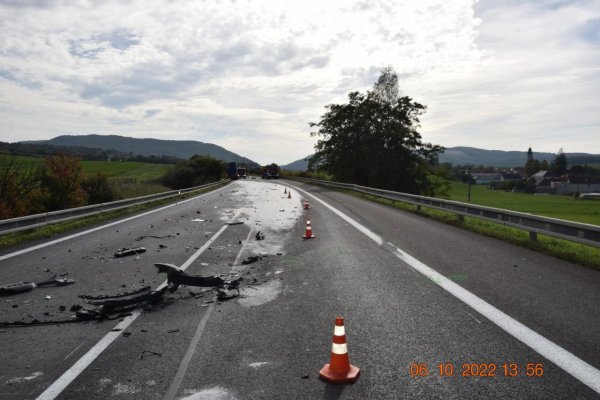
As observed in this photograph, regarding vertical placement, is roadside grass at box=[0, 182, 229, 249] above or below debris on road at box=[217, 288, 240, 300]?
below

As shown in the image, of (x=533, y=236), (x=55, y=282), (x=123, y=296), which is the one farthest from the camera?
(x=533, y=236)

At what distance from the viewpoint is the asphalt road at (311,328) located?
3660 millimetres

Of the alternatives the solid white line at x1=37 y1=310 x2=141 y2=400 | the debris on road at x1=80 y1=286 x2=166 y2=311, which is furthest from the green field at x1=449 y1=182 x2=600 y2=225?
the solid white line at x1=37 y1=310 x2=141 y2=400

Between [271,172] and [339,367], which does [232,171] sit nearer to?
[271,172]

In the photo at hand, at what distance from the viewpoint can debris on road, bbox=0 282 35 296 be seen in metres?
6.61

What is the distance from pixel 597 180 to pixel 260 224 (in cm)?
18733

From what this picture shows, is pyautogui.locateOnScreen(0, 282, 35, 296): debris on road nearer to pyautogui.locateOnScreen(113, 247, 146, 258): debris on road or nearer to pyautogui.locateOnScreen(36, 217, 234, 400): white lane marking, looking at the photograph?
pyautogui.locateOnScreen(36, 217, 234, 400): white lane marking

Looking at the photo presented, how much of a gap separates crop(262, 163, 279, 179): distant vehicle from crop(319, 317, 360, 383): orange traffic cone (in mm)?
80605

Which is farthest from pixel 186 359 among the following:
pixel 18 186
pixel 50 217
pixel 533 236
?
pixel 18 186

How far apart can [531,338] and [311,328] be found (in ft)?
7.50

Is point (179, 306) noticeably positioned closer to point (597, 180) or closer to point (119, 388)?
point (119, 388)

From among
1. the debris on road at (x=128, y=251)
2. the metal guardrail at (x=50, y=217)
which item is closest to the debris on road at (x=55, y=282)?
the debris on road at (x=128, y=251)

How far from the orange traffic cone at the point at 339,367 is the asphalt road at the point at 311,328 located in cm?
9

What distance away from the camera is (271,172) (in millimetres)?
84750
